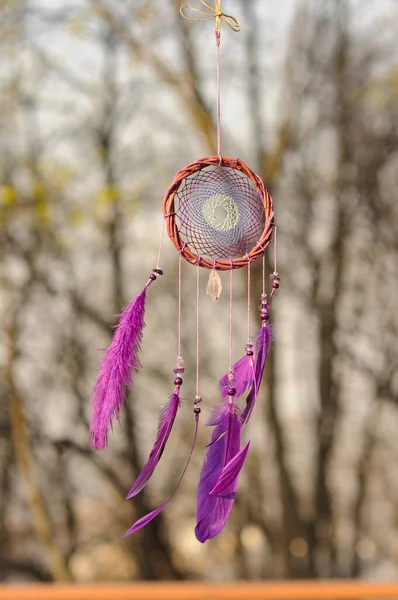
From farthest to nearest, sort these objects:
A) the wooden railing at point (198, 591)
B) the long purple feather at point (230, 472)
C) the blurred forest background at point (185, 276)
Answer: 1. the blurred forest background at point (185, 276)
2. the wooden railing at point (198, 591)
3. the long purple feather at point (230, 472)

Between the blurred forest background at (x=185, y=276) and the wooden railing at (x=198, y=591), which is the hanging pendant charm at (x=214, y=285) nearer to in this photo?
the wooden railing at (x=198, y=591)

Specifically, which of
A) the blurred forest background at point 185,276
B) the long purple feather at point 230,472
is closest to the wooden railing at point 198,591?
the blurred forest background at point 185,276

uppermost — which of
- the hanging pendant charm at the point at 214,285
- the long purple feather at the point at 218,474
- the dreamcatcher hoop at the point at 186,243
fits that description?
the dreamcatcher hoop at the point at 186,243

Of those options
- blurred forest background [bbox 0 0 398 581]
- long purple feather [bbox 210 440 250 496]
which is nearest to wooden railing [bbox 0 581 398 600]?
blurred forest background [bbox 0 0 398 581]

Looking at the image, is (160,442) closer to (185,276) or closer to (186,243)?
(186,243)

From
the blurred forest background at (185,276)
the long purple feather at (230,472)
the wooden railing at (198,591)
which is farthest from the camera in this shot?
the blurred forest background at (185,276)

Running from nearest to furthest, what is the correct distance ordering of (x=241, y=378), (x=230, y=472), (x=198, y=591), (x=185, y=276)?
(x=230, y=472)
(x=241, y=378)
(x=198, y=591)
(x=185, y=276)

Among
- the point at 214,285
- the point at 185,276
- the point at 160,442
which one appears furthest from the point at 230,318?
the point at 185,276

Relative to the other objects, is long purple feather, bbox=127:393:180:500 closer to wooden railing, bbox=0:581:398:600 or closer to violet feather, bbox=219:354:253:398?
violet feather, bbox=219:354:253:398

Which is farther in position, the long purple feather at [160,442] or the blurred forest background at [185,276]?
the blurred forest background at [185,276]
